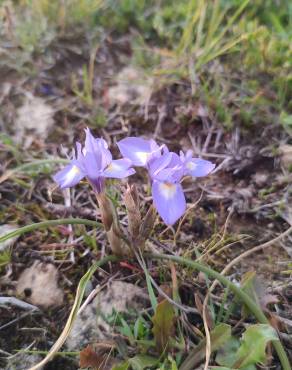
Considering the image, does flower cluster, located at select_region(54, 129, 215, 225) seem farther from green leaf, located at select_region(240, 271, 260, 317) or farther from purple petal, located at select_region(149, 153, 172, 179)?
green leaf, located at select_region(240, 271, 260, 317)

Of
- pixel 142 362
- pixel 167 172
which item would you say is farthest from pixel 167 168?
pixel 142 362

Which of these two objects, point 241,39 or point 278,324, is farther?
point 241,39

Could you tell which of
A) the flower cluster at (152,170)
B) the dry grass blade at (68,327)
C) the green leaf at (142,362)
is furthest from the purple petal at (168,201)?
the green leaf at (142,362)

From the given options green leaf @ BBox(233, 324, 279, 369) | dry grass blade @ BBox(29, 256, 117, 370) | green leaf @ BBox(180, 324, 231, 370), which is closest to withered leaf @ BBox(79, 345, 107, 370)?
dry grass blade @ BBox(29, 256, 117, 370)

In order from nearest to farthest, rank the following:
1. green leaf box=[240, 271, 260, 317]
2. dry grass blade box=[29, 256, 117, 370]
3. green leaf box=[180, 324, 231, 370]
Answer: dry grass blade box=[29, 256, 117, 370]
green leaf box=[180, 324, 231, 370]
green leaf box=[240, 271, 260, 317]

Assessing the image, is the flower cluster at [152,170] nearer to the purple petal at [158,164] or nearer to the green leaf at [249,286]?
the purple petal at [158,164]

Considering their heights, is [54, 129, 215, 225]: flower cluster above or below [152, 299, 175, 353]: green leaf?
above

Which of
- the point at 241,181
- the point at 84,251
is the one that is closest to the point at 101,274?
the point at 84,251

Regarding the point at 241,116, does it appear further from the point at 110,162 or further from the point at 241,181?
the point at 110,162
